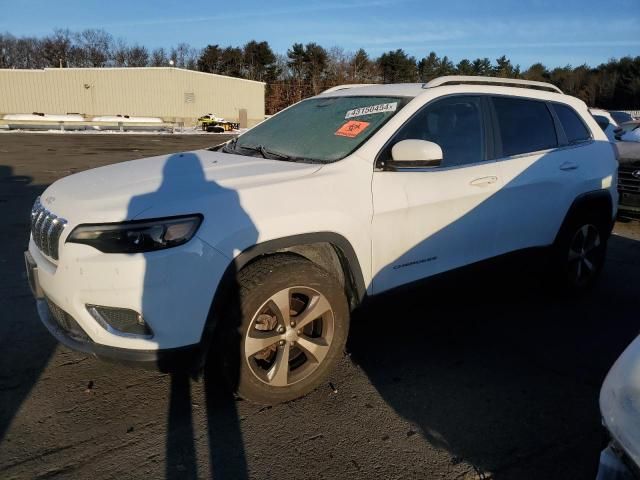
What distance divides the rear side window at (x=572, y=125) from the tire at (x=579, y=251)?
650mm

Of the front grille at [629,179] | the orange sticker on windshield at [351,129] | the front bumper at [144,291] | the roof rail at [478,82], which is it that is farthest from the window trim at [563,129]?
the front grille at [629,179]

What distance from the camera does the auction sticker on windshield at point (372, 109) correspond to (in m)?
3.38

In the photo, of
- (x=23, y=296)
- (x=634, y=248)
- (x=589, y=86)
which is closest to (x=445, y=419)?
(x=23, y=296)

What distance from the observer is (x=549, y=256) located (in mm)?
4270

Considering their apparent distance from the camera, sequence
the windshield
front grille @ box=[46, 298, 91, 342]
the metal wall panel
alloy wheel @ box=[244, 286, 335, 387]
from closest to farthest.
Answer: front grille @ box=[46, 298, 91, 342] → alloy wheel @ box=[244, 286, 335, 387] → the windshield → the metal wall panel

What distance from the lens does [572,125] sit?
4.44m

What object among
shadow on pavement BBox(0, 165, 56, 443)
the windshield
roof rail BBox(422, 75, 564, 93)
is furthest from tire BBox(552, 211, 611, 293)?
shadow on pavement BBox(0, 165, 56, 443)

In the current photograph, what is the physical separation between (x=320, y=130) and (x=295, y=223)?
109cm

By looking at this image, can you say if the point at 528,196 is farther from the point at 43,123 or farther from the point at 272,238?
the point at 43,123

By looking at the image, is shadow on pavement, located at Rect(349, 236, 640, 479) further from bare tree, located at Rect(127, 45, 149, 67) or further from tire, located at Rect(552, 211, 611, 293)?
bare tree, located at Rect(127, 45, 149, 67)

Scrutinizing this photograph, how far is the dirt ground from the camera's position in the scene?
2.45 m

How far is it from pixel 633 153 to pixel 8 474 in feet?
29.8

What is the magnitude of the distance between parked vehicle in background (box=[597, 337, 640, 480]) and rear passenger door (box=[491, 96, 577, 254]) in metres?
2.09

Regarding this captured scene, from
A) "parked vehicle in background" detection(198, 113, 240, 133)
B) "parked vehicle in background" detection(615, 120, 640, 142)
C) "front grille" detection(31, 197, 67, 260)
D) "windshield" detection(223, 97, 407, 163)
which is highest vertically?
"parked vehicle in background" detection(198, 113, 240, 133)
